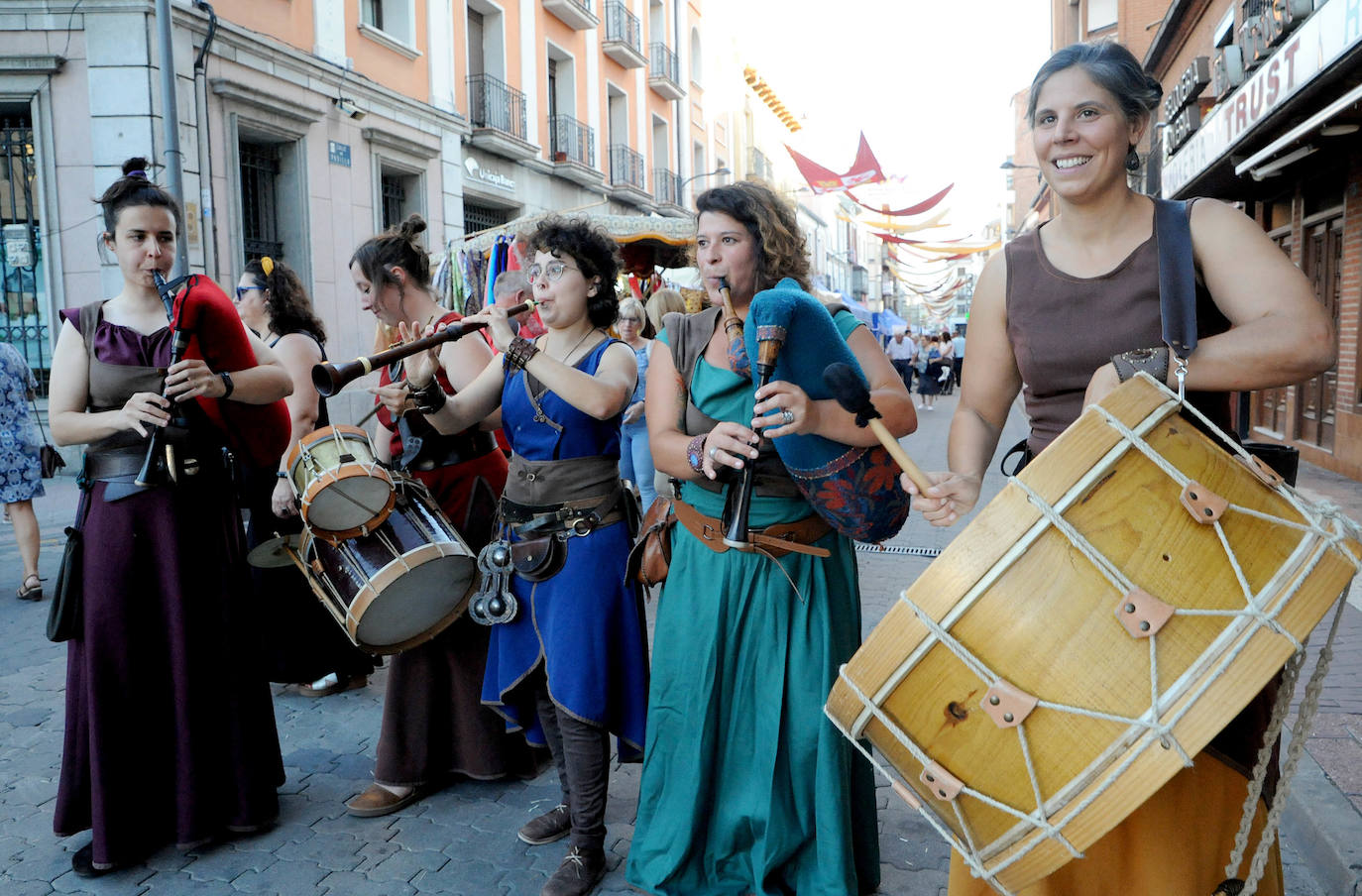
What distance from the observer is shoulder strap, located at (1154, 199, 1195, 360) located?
1.82m

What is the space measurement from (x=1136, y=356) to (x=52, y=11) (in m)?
13.1

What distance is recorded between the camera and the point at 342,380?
110 inches

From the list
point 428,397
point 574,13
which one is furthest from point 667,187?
point 428,397

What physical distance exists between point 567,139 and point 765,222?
20.5m

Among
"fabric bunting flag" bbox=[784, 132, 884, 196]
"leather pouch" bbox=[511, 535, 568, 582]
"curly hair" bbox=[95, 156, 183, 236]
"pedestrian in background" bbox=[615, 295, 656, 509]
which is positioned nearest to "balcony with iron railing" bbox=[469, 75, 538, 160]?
"fabric bunting flag" bbox=[784, 132, 884, 196]

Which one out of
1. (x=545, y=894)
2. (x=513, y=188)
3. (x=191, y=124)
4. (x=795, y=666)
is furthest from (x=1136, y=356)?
(x=513, y=188)

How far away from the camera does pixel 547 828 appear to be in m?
3.37

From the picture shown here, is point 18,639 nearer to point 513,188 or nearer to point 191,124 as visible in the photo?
point 191,124

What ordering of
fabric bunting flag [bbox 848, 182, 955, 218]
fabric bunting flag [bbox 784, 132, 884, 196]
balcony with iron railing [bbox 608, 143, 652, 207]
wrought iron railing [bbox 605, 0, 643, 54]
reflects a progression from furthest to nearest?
1. fabric bunting flag [bbox 848, 182, 955, 218]
2. balcony with iron railing [bbox 608, 143, 652, 207]
3. wrought iron railing [bbox 605, 0, 643, 54]
4. fabric bunting flag [bbox 784, 132, 884, 196]

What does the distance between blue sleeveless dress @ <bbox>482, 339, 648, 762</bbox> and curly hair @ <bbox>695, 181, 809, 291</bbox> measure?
667 mm

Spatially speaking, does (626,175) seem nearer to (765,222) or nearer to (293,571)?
(293,571)

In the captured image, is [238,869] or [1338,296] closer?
[238,869]

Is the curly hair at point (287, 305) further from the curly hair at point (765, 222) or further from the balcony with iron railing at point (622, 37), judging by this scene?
the balcony with iron railing at point (622, 37)

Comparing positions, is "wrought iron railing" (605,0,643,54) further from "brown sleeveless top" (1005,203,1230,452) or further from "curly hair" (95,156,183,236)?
"brown sleeveless top" (1005,203,1230,452)
